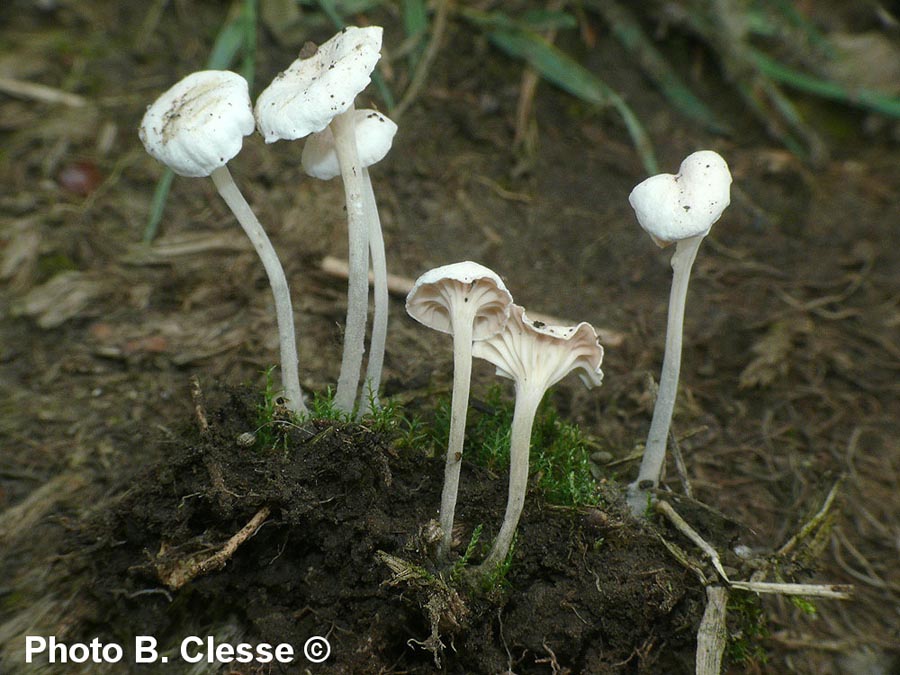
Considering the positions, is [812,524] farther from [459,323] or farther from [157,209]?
[157,209]

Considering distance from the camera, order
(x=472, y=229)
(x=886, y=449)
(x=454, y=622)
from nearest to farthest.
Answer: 1. (x=454, y=622)
2. (x=886, y=449)
3. (x=472, y=229)

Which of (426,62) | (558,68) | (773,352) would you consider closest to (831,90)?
(558,68)

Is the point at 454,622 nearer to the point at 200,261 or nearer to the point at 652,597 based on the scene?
the point at 652,597

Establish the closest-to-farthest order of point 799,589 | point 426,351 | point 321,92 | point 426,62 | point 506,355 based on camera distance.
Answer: point 321,92 < point 799,589 < point 506,355 < point 426,351 < point 426,62

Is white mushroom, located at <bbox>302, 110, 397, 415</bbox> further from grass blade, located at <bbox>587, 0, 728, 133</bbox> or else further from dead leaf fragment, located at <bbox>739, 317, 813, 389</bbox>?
grass blade, located at <bbox>587, 0, 728, 133</bbox>

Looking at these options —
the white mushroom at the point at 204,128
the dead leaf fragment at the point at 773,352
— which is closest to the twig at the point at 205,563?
the white mushroom at the point at 204,128

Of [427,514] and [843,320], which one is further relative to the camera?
[843,320]

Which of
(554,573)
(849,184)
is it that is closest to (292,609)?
(554,573)
